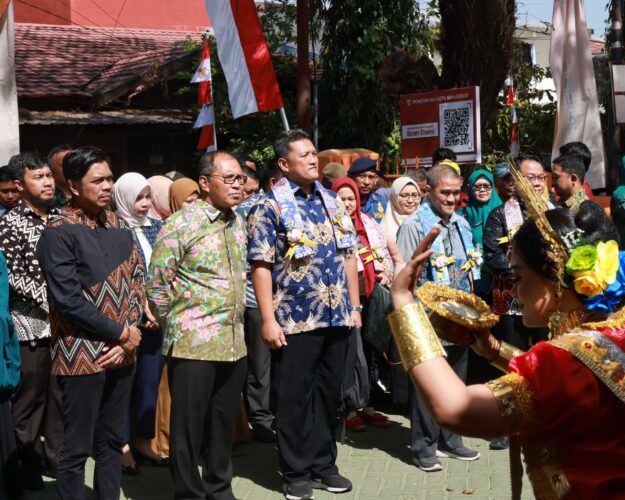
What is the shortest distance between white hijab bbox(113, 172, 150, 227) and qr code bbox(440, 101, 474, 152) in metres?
4.31

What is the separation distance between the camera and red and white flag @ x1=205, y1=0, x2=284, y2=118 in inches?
350

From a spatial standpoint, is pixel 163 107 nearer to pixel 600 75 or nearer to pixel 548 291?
pixel 600 75

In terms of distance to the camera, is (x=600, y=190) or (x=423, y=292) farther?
(x=600, y=190)

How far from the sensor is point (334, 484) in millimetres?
5645

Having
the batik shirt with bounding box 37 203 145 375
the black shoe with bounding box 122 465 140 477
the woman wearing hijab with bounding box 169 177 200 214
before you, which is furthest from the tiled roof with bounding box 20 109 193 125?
the batik shirt with bounding box 37 203 145 375

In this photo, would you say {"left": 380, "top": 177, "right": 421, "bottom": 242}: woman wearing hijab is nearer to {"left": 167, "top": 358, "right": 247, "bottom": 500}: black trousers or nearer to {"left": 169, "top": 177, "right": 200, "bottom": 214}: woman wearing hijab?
{"left": 169, "top": 177, "right": 200, "bottom": 214}: woman wearing hijab

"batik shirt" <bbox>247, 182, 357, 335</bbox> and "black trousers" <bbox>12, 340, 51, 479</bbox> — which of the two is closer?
"batik shirt" <bbox>247, 182, 357, 335</bbox>

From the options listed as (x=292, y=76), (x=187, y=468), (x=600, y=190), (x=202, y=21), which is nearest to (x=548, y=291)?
(x=187, y=468)

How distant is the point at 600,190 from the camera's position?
33.3 feet

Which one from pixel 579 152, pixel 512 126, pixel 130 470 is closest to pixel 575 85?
pixel 579 152

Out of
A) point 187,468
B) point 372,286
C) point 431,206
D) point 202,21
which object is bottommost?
point 187,468

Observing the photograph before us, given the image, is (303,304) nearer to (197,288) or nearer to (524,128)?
(197,288)

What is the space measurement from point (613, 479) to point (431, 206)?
414 cm

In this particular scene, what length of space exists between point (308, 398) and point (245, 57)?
4.38m
